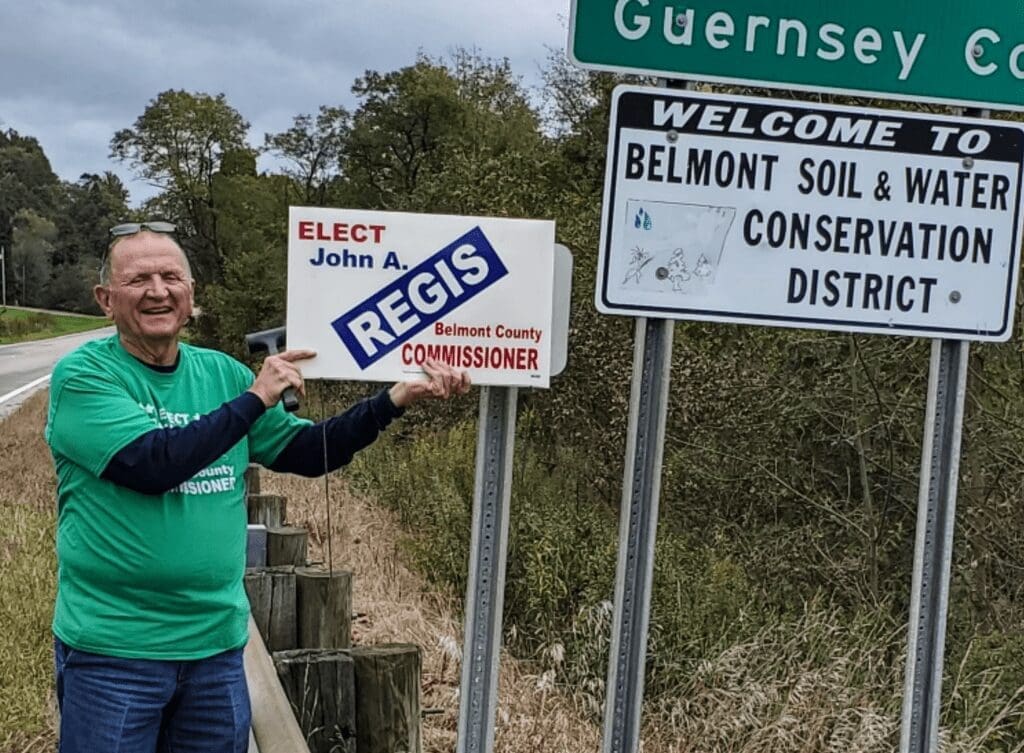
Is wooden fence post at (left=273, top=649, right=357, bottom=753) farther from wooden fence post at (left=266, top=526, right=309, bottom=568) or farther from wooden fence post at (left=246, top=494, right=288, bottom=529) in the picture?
wooden fence post at (left=246, top=494, right=288, bottom=529)

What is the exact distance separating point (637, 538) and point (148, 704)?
115 centimetres

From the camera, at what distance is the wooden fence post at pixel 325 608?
3420mm

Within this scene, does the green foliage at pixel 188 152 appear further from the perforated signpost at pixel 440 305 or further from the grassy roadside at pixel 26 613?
the perforated signpost at pixel 440 305

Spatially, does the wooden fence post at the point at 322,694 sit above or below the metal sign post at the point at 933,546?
below

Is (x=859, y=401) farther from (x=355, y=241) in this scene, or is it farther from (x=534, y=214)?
(x=355, y=241)

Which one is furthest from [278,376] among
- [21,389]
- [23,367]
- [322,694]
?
[23,367]

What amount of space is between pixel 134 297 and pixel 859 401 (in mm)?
5579

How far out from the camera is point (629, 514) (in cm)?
247

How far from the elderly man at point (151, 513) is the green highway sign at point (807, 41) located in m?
0.83

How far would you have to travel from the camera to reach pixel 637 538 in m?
2.46

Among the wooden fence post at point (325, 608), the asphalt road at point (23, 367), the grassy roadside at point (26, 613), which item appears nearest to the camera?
the wooden fence post at point (325, 608)

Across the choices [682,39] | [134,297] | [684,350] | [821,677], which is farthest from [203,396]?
[684,350]

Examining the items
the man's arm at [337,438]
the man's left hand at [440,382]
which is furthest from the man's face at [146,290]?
the man's left hand at [440,382]

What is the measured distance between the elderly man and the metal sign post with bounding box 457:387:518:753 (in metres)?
0.20
